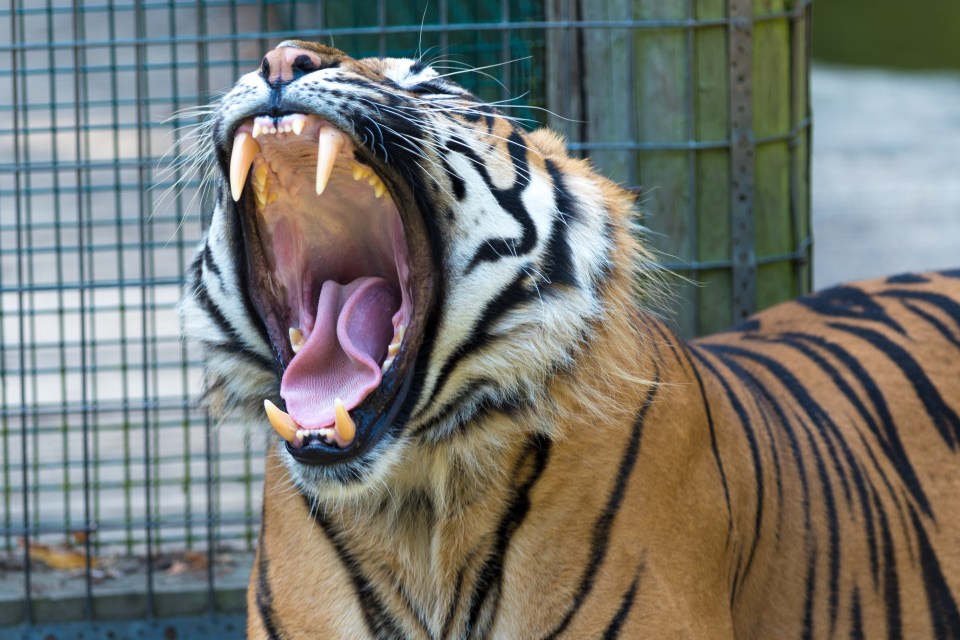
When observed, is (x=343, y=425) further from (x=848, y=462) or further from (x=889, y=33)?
(x=889, y=33)

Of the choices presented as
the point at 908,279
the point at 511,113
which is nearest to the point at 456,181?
the point at 908,279

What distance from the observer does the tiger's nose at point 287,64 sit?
204cm

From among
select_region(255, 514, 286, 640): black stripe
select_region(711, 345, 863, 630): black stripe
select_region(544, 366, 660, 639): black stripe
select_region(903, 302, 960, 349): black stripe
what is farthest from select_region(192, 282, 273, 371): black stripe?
select_region(903, 302, 960, 349): black stripe

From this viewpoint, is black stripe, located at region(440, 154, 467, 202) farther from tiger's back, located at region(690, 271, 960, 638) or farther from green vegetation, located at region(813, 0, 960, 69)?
green vegetation, located at region(813, 0, 960, 69)

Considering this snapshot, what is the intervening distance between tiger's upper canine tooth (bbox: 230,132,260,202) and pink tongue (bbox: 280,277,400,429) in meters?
0.32

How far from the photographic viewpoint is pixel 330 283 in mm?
2385

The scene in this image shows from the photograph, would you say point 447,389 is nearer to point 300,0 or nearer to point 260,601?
point 260,601

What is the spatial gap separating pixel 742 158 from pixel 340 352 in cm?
168

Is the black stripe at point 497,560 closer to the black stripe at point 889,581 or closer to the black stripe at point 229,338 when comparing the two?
the black stripe at point 229,338

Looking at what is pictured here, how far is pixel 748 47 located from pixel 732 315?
2.36 ft

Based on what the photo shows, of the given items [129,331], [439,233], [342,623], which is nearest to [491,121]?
[439,233]

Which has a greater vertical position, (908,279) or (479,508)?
(908,279)

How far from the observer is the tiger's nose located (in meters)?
2.04

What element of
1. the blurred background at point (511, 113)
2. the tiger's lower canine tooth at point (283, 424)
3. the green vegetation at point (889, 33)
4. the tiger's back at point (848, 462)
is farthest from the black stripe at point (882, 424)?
the green vegetation at point (889, 33)
